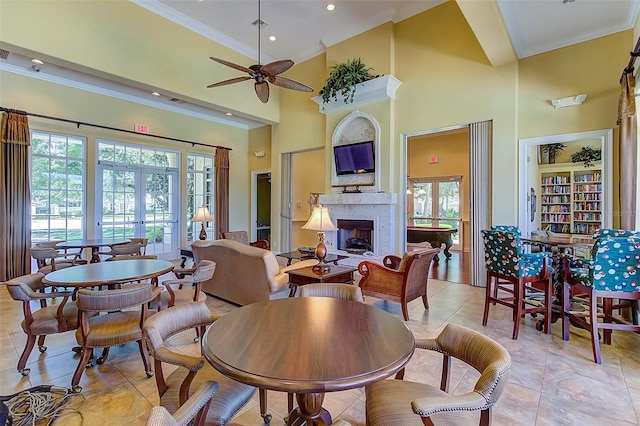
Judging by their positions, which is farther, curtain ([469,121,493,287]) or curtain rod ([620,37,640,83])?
curtain ([469,121,493,287])

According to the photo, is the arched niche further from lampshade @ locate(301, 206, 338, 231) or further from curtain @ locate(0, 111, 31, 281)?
curtain @ locate(0, 111, 31, 281)

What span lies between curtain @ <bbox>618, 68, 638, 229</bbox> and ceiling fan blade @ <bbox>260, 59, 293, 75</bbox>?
12.8ft

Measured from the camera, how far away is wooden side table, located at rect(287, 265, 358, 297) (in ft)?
10.8

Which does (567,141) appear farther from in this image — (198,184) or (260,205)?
(198,184)

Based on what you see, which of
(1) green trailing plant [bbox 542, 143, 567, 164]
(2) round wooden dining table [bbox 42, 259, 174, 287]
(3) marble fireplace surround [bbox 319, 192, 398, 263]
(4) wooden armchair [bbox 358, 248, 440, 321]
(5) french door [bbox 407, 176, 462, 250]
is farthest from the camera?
(5) french door [bbox 407, 176, 462, 250]

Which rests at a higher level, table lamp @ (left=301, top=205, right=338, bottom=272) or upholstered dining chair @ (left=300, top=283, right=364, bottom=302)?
table lamp @ (left=301, top=205, right=338, bottom=272)

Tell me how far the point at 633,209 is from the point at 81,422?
5515 millimetres

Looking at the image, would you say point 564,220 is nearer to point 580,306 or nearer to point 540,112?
point 540,112

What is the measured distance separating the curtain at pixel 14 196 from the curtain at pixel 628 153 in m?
8.86

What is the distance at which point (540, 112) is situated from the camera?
15.2 ft

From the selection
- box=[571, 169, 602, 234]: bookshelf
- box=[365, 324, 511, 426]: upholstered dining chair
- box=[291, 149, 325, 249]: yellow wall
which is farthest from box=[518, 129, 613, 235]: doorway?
box=[291, 149, 325, 249]: yellow wall

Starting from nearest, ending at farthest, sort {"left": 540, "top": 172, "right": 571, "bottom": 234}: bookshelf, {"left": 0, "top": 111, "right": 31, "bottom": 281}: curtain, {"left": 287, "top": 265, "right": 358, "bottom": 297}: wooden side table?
1. {"left": 287, "top": 265, "right": 358, "bottom": 297}: wooden side table
2. {"left": 0, "top": 111, "right": 31, "bottom": 281}: curtain
3. {"left": 540, "top": 172, "right": 571, "bottom": 234}: bookshelf

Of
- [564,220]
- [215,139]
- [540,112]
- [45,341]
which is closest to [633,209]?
[540,112]

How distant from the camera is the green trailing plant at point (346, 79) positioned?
6.07m
